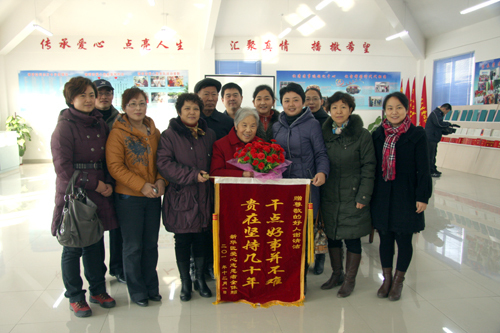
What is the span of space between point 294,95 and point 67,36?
27.6 feet

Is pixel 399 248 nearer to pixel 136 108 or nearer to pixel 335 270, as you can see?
pixel 335 270

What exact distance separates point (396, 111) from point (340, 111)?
1.13ft

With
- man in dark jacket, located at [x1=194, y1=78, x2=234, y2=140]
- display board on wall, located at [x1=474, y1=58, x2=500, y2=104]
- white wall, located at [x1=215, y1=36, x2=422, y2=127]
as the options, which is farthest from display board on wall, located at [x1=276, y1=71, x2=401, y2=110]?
man in dark jacket, located at [x1=194, y1=78, x2=234, y2=140]

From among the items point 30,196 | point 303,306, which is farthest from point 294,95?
point 30,196

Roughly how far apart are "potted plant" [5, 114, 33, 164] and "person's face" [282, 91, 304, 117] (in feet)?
28.0

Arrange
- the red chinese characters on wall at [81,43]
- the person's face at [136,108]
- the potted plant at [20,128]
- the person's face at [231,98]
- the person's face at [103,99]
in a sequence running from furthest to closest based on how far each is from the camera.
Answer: the red chinese characters on wall at [81,43], the potted plant at [20,128], the person's face at [231,98], the person's face at [103,99], the person's face at [136,108]

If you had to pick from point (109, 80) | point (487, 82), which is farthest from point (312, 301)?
point (109, 80)

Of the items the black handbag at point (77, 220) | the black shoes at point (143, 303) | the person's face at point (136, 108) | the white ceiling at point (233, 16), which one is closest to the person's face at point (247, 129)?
the person's face at point (136, 108)

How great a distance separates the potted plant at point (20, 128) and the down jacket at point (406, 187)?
9082 millimetres

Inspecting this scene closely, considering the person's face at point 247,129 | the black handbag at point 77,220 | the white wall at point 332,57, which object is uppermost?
the white wall at point 332,57

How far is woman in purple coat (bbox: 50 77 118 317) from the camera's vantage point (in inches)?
77.1

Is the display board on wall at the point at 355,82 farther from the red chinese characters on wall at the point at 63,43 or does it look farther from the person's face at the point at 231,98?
the person's face at the point at 231,98

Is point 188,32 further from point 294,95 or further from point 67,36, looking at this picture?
point 294,95

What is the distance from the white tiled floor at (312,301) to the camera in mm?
1985
